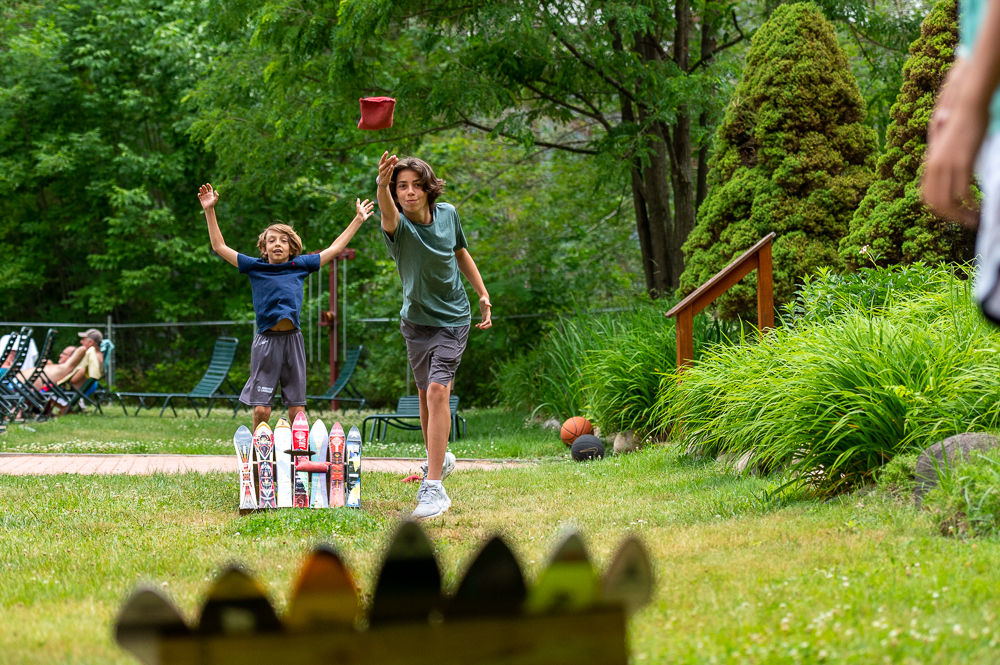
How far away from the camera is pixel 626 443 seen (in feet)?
24.4

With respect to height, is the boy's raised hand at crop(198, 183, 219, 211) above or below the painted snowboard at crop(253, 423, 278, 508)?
above

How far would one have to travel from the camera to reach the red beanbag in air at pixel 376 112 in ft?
17.2

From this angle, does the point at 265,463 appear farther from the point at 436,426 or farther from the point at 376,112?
the point at 376,112

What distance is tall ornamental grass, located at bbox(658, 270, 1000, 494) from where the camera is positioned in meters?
4.02

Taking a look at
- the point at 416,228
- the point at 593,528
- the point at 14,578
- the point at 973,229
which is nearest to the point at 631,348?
the point at 973,229

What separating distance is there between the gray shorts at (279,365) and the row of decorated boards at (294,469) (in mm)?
1029

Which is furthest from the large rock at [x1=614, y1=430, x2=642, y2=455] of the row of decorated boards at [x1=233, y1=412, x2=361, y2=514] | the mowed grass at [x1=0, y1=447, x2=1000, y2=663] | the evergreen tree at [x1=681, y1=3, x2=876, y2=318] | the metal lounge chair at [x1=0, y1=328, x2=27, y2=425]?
the metal lounge chair at [x1=0, y1=328, x2=27, y2=425]

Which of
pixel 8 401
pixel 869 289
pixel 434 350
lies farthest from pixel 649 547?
pixel 8 401

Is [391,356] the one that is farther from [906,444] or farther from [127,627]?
[127,627]

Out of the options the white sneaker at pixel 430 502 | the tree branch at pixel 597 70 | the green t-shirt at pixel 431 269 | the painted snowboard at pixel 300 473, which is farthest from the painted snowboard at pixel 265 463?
the tree branch at pixel 597 70

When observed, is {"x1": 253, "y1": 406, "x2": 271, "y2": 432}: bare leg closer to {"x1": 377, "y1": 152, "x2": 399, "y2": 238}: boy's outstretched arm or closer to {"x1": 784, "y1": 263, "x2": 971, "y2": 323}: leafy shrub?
{"x1": 377, "y1": 152, "x2": 399, "y2": 238}: boy's outstretched arm

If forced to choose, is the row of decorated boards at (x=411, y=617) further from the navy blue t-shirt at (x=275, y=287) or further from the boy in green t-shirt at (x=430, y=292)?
the navy blue t-shirt at (x=275, y=287)

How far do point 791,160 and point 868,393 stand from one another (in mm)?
4742

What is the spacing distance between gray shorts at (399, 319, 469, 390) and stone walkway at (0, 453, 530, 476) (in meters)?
1.48
